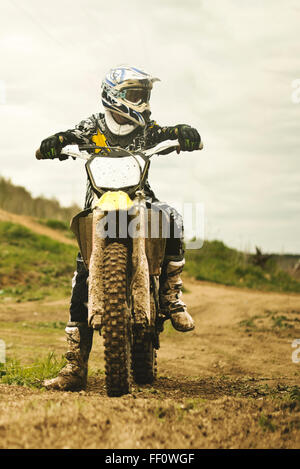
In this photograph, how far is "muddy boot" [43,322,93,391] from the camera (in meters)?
4.63

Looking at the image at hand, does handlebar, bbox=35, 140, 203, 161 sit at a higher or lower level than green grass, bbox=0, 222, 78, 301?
higher

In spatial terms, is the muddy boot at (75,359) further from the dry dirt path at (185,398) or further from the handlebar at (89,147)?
the handlebar at (89,147)

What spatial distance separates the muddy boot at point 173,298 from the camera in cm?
460

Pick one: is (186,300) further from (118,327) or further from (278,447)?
(278,447)

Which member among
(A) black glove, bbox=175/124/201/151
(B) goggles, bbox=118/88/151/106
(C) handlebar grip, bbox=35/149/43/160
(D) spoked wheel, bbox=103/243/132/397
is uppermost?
(B) goggles, bbox=118/88/151/106

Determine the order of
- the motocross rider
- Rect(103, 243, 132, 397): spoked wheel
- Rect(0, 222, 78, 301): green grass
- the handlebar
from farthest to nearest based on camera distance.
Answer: Rect(0, 222, 78, 301): green grass, the motocross rider, the handlebar, Rect(103, 243, 132, 397): spoked wheel

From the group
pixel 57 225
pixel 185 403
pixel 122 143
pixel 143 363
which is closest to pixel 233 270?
pixel 57 225

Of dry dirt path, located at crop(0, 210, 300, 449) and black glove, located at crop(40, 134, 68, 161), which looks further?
black glove, located at crop(40, 134, 68, 161)

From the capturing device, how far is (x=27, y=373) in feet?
17.1

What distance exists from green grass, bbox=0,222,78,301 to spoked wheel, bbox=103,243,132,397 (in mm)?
9356

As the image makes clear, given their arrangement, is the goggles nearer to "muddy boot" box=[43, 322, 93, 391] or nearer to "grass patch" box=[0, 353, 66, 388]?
"muddy boot" box=[43, 322, 93, 391]

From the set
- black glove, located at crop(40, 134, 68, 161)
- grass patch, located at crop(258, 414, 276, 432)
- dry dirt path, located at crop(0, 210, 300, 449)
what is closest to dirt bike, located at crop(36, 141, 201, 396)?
black glove, located at crop(40, 134, 68, 161)

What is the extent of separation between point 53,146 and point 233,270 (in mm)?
16387

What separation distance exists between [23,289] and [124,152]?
10.3m
